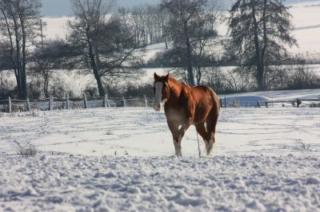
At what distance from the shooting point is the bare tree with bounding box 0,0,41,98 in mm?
44281

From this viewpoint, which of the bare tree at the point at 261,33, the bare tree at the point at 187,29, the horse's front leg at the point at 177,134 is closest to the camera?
the horse's front leg at the point at 177,134

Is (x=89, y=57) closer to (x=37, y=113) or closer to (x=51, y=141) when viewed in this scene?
(x=37, y=113)

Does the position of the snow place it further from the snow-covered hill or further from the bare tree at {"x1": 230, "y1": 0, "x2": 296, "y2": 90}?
the snow-covered hill

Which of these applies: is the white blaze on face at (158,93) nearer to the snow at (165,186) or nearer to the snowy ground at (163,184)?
the snowy ground at (163,184)

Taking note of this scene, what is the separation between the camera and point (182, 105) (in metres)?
10.9

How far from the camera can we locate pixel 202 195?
6102mm

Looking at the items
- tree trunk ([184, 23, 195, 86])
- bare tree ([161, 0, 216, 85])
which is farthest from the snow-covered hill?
tree trunk ([184, 23, 195, 86])

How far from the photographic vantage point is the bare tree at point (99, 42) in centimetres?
4750

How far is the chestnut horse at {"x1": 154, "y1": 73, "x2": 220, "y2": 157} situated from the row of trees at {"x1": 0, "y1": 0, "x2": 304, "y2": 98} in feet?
111

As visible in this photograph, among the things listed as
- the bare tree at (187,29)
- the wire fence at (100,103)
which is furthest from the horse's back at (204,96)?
the bare tree at (187,29)

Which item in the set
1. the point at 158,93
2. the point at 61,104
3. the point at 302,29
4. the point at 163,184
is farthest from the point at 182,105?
the point at 302,29

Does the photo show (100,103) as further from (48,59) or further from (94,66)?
(48,59)

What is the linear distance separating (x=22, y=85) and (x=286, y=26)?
72.6 feet

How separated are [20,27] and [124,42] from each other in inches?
368
